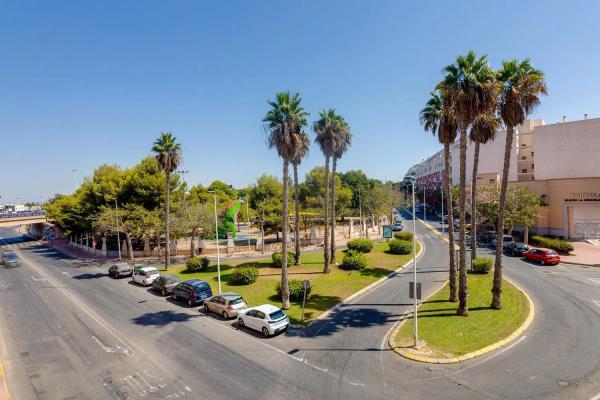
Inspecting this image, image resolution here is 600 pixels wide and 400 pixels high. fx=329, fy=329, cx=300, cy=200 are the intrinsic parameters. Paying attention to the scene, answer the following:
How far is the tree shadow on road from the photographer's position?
2150cm

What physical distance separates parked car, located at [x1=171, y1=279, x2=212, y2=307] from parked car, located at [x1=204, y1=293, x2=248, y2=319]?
1.85 metres

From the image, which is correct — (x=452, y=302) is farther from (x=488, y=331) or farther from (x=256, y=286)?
(x=256, y=286)

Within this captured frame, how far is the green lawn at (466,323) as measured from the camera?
16.2 m

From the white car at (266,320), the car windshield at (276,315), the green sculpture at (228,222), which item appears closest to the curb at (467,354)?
the white car at (266,320)

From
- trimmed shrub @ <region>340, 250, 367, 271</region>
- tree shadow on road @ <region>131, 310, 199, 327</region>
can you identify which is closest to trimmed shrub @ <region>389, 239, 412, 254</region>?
trimmed shrub @ <region>340, 250, 367, 271</region>

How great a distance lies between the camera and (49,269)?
41.7m

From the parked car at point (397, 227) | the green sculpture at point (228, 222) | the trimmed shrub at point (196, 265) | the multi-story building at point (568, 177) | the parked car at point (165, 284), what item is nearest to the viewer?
the parked car at point (165, 284)

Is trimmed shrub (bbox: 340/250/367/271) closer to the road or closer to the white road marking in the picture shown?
the road

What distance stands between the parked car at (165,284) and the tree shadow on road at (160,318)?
4.37m

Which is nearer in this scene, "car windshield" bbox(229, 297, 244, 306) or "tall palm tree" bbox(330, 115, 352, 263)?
"car windshield" bbox(229, 297, 244, 306)

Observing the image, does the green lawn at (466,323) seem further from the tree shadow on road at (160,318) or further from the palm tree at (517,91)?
the tree shadow on road at (160,318)

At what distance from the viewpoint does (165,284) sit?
2836cm

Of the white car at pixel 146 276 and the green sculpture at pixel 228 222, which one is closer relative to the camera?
the white car at pixel 146 276

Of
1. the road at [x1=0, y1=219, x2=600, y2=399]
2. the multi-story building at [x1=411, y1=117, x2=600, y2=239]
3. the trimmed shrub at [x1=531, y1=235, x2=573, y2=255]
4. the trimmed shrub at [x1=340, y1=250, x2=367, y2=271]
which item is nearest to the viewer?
the road at [x1=0, y1=219, x2=600, y2=399]
